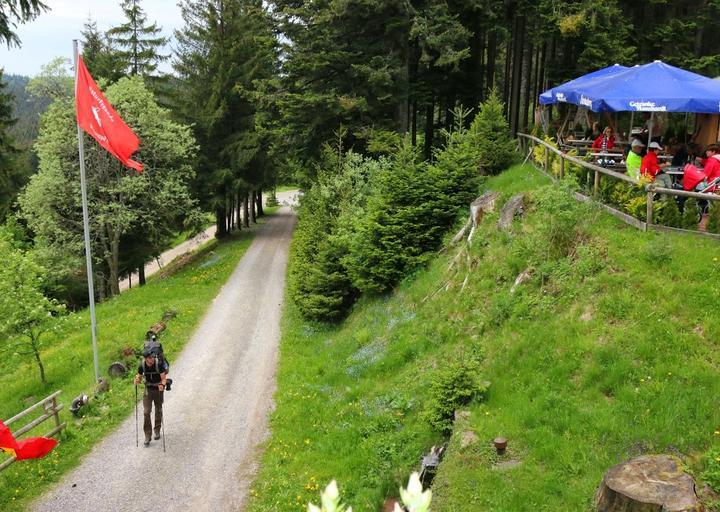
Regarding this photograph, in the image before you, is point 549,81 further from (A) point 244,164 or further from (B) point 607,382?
(B) point 607,382

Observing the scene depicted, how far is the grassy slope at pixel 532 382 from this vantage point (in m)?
7.29

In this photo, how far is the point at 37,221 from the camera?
26219 millimetres

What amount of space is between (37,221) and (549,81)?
2597cm

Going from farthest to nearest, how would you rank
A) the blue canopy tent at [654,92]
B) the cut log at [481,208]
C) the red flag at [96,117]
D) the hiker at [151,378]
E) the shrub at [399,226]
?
1. the shrub at [399,226]
2. the cut log at [481,208]
3. the red flag at [96,117]
4. the blue canopy tent at [654,92]
5. the hiker at [151,378]

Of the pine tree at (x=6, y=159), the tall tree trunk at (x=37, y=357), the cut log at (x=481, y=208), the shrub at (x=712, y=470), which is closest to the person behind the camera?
the shrub at (x=712, y=470)

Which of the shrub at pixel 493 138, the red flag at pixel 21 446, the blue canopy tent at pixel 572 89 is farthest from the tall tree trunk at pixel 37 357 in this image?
the blue canopy tent at pixel 572 89

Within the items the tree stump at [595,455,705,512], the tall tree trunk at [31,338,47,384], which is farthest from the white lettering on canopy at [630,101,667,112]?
the tall tree trunk at [31,338,47,384]

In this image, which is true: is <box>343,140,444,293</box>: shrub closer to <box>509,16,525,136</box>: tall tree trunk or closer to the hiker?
the hiker

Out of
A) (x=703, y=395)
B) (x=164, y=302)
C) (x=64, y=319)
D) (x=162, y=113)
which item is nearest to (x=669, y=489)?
(x=703, y=395)

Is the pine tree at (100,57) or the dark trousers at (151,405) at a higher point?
the pine tree at (100,57)

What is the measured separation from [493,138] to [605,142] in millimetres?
4446

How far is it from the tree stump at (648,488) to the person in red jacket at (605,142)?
498 inches

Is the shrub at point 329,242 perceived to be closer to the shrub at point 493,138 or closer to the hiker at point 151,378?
the shrub at point 493,138

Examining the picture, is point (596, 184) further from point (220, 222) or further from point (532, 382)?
point (220, 222)
